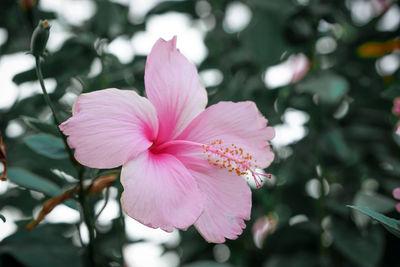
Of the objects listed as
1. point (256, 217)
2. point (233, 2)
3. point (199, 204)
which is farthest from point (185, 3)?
point (199, 204)

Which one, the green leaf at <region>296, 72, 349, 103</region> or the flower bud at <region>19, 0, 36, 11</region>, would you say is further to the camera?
the green leaf at <region>296, 72, 349, 103</region>

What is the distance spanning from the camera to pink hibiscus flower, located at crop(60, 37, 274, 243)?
1.83 feet

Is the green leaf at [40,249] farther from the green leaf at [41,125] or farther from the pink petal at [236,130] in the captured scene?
the pink petal at [236,130]

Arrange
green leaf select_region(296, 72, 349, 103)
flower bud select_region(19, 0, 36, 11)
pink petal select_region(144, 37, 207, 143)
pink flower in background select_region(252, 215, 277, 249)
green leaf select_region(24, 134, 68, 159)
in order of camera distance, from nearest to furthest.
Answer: pink petal select_region(144, 37, 207, 143) < green leaf select_region(24, 134, 68, 159) < flower bud select_region(19, 0, 36, 11) < green leaf select_region(296, 72, 349, 103) < pink flower in background select_region(252, 215, 277, 249)

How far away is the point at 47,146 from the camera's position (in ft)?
2.49

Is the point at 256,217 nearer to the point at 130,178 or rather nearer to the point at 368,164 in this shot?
the point at 368,164

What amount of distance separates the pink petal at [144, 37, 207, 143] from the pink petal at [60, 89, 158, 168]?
0.04 meters

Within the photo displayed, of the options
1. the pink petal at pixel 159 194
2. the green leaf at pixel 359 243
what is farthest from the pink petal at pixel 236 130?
the green leaf at pixel 359 243

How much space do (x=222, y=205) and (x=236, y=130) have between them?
134 mm

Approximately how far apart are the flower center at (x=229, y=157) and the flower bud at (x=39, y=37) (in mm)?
290

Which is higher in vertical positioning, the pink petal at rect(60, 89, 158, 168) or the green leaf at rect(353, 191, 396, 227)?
the pink petal at rect(60, 89, 158, 168)

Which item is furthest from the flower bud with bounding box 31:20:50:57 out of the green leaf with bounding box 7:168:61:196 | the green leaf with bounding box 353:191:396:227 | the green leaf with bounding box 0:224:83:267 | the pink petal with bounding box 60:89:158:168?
the green leaf with bounding box 353:191:396:227

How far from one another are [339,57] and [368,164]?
0.39 metres

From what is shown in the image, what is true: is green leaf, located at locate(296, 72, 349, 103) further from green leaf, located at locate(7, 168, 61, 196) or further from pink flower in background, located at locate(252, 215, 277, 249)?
green leaf, located at locate(7, 168, 61, 196)
